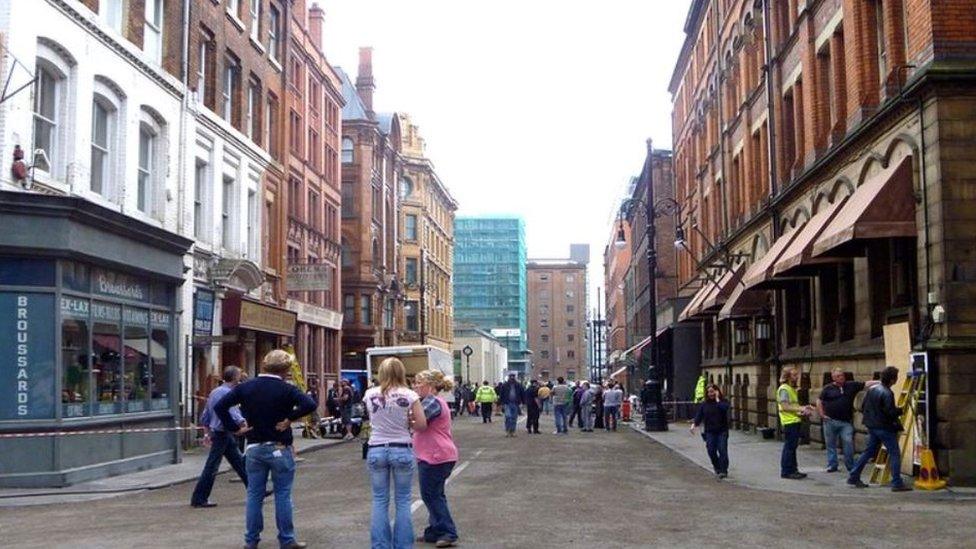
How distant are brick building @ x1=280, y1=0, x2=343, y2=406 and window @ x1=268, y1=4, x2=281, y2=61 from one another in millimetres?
286

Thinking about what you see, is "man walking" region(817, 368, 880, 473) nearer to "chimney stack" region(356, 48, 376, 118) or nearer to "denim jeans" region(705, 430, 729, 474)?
"denim jeans" region(705, 430, 729, 474)

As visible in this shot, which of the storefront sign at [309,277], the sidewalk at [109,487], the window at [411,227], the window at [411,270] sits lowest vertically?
the sidewalk at [109,487]

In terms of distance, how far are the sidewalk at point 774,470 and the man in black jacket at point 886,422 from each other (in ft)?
1.13

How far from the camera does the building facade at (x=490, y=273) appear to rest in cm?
15125

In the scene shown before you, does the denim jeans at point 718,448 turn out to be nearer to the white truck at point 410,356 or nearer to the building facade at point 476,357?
the white truck at point 410,356

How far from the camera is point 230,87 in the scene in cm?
2928

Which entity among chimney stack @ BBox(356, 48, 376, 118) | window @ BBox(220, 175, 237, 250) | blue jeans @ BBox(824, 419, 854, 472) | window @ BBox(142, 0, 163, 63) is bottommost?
blue jeans @ BBox(824, 419, 854, 472)

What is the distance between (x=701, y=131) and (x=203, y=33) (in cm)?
2204

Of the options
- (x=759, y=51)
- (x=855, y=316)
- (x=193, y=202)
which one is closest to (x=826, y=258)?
(x=855, y=316)

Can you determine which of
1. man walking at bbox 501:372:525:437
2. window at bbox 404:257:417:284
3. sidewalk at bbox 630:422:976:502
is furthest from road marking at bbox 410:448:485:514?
window at bbox 404:257:417:284

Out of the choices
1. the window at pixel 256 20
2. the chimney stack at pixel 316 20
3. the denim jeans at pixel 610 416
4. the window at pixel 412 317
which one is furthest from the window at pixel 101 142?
the window at pixel 412 317

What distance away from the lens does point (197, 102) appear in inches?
1012

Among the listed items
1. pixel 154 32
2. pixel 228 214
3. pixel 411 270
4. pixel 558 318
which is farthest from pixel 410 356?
pixel 558 318

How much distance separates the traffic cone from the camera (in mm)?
14750
